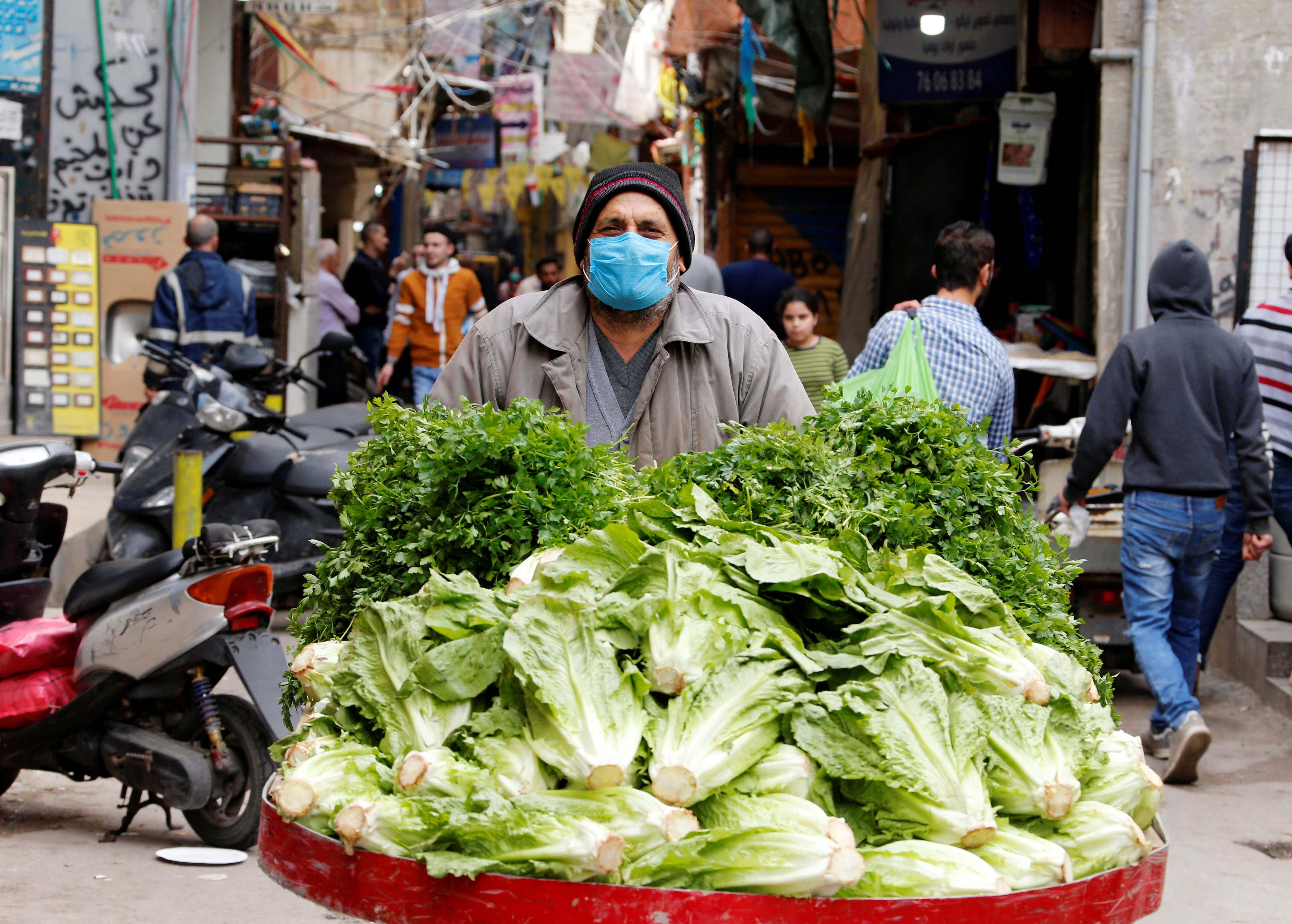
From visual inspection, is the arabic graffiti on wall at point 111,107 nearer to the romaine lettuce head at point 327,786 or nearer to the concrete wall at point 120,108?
the concrete wall at point 120,108

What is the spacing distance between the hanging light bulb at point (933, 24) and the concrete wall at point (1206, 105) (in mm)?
2068

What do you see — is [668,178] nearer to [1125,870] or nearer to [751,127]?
[1125,870]

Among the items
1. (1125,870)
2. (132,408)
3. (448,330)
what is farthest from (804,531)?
(132,408)

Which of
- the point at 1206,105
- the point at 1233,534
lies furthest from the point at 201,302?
the point at 1233,534

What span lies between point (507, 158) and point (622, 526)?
2447cm

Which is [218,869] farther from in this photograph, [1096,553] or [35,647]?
[1096,553]

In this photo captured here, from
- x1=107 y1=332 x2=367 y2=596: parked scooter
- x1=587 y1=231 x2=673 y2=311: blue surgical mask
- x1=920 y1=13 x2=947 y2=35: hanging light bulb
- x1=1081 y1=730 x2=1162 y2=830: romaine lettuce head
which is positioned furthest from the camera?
x1=920 y1=13 x2=947 y2=35: hanging light bulb

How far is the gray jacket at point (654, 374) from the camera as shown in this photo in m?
3.17

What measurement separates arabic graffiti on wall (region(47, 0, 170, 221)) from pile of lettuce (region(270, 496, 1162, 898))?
424 inches

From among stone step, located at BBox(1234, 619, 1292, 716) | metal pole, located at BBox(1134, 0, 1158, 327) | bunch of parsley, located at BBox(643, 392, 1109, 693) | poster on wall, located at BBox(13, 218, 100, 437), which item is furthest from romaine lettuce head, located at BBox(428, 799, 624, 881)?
poster on wall, located at BBox(13, 218, 100, 437)

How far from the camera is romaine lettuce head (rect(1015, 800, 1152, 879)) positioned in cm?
197

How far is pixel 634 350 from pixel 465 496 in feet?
3.09

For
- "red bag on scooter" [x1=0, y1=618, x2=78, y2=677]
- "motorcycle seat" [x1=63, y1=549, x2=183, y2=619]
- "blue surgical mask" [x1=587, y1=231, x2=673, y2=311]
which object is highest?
"blue surgical mask" [x1=587, y1=231, x2=673, y2=311]

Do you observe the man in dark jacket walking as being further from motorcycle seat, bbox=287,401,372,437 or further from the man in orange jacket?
the man in orange jacket
